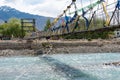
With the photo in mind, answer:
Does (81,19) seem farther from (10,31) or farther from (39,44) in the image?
(10,31)

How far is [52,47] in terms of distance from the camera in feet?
213

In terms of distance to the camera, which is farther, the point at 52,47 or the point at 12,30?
the point at 12,30

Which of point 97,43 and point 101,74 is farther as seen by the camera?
point 97,43

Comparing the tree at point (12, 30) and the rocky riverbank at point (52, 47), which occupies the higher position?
the tree at point (12, 30)

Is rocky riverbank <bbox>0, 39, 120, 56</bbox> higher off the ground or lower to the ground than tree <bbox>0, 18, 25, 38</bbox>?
lower

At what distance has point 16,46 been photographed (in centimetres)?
6266

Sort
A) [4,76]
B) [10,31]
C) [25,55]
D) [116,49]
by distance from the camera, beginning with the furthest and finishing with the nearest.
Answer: [10,31] < [116,49] < [25,55] < [4,76]

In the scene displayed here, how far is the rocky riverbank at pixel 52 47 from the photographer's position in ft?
199

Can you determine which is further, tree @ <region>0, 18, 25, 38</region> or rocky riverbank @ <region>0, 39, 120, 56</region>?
tree @ <region>0, 18, 25, 38</region>

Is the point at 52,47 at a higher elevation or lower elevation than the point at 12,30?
lower

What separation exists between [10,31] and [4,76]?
262ft

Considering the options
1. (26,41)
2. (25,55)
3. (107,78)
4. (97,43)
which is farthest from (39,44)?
(107,78)

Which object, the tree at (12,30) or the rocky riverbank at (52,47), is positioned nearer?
the rocky riverbank at (52,47)

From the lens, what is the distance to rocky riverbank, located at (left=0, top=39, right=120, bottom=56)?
60.8 metres
